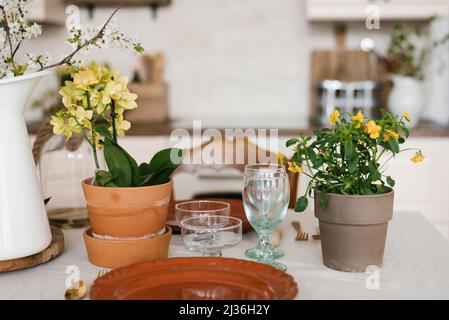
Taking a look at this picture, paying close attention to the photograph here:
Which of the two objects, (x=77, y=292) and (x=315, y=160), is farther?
(x=315, y=160)

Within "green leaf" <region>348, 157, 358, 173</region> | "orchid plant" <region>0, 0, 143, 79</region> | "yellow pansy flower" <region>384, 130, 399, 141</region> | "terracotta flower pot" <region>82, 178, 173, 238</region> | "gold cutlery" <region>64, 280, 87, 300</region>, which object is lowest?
"gold cutlery" <region>64, 280, 87, 300</region>

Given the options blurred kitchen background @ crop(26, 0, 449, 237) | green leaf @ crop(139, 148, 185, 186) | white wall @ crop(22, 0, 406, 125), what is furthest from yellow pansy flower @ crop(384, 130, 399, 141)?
white wall @ crop(22, 0, 406, 125)

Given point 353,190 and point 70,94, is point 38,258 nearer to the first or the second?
point 70,94

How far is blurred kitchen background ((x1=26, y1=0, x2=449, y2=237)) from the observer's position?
273 cm

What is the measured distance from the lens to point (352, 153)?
91 cm

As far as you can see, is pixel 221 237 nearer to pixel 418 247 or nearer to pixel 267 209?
pixel 267 209

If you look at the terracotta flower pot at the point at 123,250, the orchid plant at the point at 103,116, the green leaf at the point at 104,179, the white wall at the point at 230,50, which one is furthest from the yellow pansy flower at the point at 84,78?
the white wall at the point at 230,50

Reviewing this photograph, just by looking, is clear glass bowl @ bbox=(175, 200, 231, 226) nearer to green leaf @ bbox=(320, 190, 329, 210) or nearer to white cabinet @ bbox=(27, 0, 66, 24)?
green leaf @ bbox=(320, 190, 329, 210)

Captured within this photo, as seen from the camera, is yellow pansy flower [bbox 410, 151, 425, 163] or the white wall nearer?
yellow pansy flower [bbox 410, 151, 425, 163]

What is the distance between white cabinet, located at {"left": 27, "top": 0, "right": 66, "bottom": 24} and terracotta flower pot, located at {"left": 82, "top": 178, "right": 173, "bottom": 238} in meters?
1.84

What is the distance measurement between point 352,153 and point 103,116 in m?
0.42

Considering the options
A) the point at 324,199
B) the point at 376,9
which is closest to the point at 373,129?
the point at 324,199

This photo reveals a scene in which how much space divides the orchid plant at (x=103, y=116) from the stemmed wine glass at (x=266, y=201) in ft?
0.47
